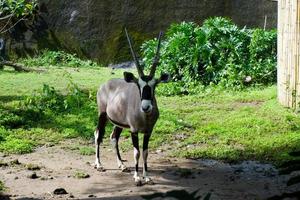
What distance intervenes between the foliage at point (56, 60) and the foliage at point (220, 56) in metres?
3.68

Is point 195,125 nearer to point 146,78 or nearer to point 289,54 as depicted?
point 289,54

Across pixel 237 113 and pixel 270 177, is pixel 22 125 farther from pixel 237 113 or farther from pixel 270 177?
pixel 270 177

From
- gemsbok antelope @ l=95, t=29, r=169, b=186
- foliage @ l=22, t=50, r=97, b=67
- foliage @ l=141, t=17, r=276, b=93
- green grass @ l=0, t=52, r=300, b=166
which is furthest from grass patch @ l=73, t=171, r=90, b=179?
foliage @ l=22, t=50, r=97, b=67

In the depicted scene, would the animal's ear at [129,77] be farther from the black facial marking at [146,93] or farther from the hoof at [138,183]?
the hoof at [138,183]

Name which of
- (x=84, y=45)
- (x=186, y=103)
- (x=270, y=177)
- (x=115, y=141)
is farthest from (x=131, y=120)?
(x=84, y=45)

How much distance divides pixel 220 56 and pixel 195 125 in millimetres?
3635

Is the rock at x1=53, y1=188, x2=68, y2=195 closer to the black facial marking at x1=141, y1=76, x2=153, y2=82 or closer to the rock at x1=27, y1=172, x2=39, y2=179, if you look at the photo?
the rock at x1=27, y1=172, x2=39, y2=179

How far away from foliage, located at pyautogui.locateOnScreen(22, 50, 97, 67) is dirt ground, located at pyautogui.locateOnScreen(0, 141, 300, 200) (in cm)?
828

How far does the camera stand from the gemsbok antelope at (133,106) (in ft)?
21.1

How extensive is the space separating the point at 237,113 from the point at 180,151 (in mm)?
2140

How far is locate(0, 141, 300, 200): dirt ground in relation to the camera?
6.33 m

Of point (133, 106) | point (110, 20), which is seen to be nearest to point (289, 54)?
point (133, 106)

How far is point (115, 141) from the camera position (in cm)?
755

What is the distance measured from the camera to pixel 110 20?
55.8ft
